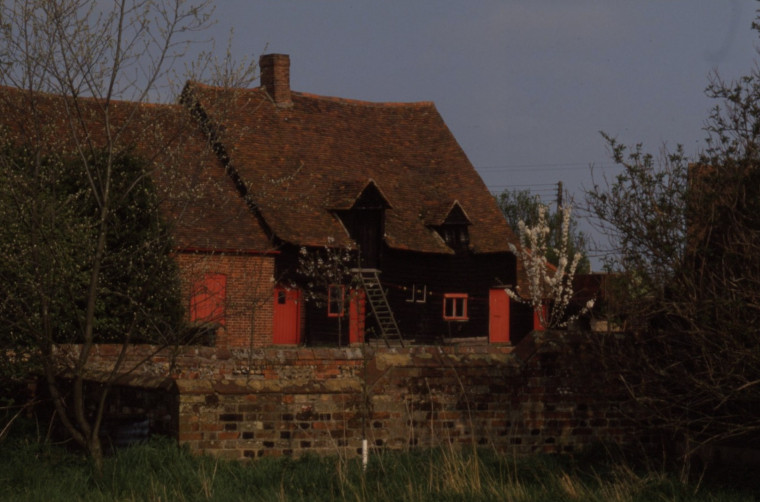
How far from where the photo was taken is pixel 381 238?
32156 mm

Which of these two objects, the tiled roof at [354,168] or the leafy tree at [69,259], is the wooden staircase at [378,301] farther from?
the leafy tree at [69,259]

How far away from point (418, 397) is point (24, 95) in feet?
16.3

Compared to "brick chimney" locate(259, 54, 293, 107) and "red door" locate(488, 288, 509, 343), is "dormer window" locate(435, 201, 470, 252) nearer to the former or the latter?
"red door" locate(488, 288, 509, 343)

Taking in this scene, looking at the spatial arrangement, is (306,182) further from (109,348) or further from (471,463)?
(471,463)

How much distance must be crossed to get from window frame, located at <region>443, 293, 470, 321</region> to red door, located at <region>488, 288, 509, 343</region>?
5.30 ft

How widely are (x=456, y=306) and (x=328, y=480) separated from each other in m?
26.6

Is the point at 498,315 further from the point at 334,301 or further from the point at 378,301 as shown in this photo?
the point at 334,301

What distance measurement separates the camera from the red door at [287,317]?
3084 centimetres

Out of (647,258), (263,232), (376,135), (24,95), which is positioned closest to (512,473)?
(647,258)

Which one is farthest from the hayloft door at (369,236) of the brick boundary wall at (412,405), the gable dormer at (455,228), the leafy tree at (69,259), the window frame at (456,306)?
the brick boundary wall at (412,405)

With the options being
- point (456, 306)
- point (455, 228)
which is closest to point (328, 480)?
point (455, 228)

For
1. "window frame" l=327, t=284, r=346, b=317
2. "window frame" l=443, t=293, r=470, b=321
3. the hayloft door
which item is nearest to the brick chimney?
the hayloft door

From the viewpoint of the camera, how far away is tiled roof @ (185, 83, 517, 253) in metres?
31.4

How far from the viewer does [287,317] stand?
31109mm
